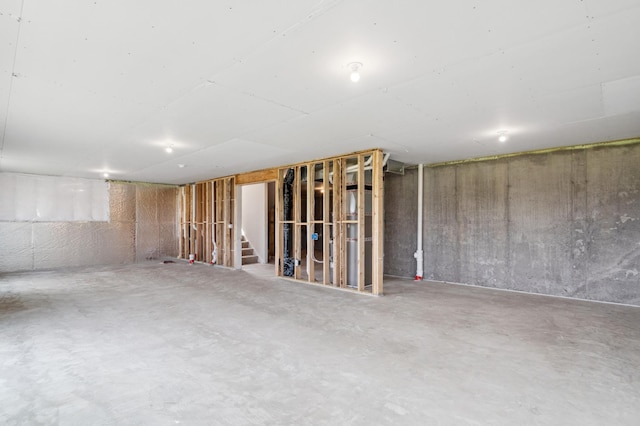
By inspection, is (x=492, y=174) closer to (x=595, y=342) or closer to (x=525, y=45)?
(x=595, y=342)

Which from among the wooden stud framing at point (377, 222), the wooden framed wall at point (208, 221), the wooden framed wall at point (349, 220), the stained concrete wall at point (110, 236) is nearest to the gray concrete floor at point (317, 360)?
the wooden stud framing at point (377, 222)

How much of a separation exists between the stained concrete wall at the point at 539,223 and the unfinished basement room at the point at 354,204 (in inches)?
1.1

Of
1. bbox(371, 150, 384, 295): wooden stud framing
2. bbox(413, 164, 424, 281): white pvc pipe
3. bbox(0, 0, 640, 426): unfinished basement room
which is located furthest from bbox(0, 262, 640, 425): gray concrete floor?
bbox(413, 164, 424, 281): white pvc pipe

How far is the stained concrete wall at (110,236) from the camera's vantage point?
294 inches

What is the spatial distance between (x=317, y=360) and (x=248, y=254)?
22.2 ft

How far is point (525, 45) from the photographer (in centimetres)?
211

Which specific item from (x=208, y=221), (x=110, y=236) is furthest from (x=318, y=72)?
(x=110, y=236)

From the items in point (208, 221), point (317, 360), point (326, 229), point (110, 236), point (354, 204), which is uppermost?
point (354, 204)

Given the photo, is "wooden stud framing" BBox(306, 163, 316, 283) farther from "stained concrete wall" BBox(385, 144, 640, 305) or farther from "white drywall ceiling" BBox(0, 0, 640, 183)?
"stained concrete wall" BBox(385, 144, 640, 305)

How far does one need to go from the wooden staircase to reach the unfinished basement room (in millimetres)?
1704

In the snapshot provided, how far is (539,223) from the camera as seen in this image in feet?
16.7

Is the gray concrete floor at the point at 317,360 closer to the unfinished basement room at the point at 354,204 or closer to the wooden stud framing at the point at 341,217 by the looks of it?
the unfinished basement room at the point at 354,204

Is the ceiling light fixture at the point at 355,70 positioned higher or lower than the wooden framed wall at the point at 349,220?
higher

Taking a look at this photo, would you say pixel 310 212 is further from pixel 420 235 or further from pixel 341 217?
pixel 420 235
